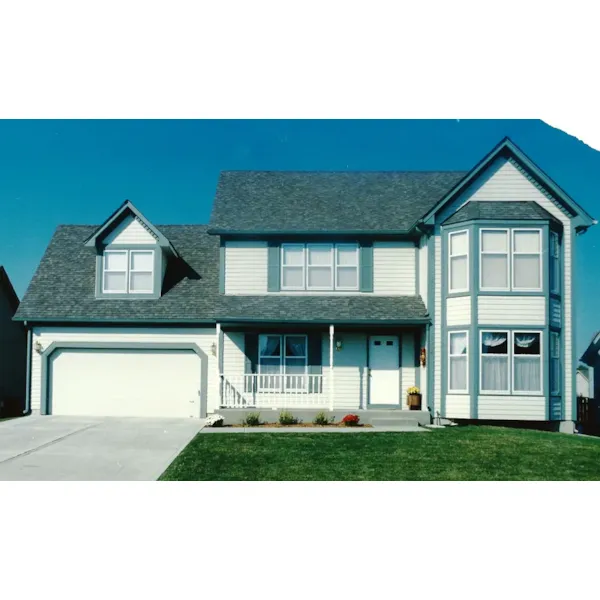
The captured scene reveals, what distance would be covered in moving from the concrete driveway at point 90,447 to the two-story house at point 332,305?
5.73 feet

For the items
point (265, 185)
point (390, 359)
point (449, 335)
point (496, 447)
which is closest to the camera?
point (496, 447)

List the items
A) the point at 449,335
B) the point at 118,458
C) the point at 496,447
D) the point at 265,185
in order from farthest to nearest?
1. the point at 265,185
2. the point at 449,335
3. the point at 496,447
4. the point at 118,458

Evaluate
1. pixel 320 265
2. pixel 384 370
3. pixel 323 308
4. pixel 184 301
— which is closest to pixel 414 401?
pixel 384 370

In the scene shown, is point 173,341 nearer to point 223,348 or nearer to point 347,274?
point 223,348

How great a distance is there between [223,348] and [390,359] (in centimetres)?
446

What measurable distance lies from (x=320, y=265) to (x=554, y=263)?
590 centimetres

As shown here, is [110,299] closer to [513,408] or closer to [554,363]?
[513,408]

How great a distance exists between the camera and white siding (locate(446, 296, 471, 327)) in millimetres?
15336

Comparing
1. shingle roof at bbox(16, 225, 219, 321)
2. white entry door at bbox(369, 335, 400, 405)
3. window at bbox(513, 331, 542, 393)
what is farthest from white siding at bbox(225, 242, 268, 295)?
window at bbox(513, 331, 542, 393)

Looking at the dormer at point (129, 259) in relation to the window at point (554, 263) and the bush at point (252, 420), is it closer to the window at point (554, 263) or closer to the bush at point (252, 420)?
the bush at point (252, 420)

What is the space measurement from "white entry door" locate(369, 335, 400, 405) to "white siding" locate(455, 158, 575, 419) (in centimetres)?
407

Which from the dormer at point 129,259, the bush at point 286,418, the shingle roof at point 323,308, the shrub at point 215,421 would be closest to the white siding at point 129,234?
the dormer at point 129,259

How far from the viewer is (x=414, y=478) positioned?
997cm

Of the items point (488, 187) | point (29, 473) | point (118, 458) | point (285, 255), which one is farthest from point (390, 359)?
point (29, 473)
